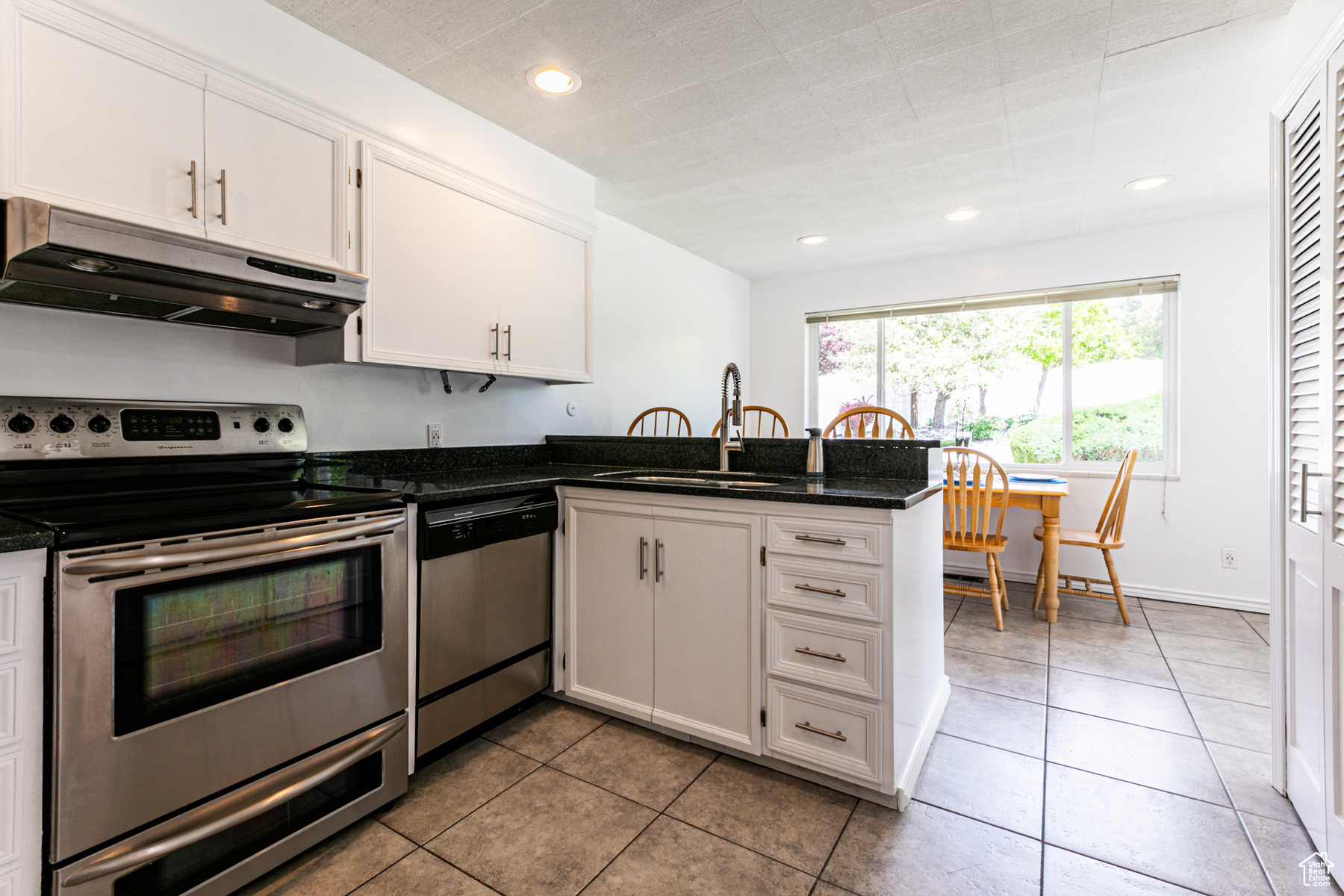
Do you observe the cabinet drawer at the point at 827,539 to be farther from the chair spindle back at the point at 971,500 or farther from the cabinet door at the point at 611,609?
the chair spindle back at the point at 971,500

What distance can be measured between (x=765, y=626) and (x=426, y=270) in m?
1.74

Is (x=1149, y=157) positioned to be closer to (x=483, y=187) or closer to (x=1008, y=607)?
(x=1008, y=607)

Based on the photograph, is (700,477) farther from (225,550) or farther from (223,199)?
(223,199)

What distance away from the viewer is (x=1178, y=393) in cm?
387

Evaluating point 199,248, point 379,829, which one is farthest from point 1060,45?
point 379,829

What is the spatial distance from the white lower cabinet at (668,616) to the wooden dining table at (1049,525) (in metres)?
2.28

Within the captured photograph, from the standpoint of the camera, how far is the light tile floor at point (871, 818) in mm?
1480

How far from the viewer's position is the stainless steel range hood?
4.39ft

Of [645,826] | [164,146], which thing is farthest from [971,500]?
[164,146]

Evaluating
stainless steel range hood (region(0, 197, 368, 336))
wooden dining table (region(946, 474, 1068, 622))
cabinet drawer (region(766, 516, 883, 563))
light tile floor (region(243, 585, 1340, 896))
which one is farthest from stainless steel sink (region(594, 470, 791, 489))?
wooden dining table (region(946, 474, 1068, 622))

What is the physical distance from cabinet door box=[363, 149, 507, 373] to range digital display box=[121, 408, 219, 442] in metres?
0.51

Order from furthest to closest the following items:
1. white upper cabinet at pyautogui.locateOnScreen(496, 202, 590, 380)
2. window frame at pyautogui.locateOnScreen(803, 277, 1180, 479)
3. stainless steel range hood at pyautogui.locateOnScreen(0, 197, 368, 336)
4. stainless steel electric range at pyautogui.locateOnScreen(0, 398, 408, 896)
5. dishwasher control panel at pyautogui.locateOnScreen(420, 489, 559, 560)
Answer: window frame at pyautogui.locateOnScreen(803, 277, 1180, 479) < white upper cabinet at pyautogui.locateOnScreen(496, 202, 590, 380) < dishwasher control panel at pyautogui.locateOnScreen(420, 489, 559, 560) < stainless steel range hood at pyautogui.locateOnScreen(0, 197, 368, 336) < stainless steel electric range at pyautogui.locateOnScreen(0, 398, 408, 896)

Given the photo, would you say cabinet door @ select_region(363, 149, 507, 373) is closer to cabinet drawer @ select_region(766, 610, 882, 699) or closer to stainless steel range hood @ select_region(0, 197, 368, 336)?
stainless steel range hood @ select_region(0, 197, 368, 336)

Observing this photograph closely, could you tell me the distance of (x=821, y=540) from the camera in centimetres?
182
